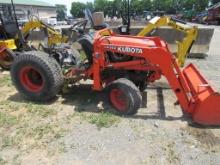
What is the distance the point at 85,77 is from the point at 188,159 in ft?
8.33

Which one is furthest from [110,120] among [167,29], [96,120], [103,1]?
[103,1]

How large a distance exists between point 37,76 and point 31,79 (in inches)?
5.0

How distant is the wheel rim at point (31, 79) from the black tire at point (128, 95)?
1.50 m

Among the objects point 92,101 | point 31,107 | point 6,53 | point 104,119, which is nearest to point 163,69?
point 104,119

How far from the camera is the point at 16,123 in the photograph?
190 inches

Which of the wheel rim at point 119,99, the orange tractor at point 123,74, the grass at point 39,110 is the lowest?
the grass at point 39,110

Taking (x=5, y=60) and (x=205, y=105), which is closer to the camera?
(x=205, y=105)

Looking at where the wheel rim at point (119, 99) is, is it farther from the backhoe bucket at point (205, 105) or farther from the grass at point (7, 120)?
the grass at point (7, 120)

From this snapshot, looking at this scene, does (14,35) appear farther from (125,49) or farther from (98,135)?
(98,135)

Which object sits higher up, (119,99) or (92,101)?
(119,99)

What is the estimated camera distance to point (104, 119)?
4828 millimetres

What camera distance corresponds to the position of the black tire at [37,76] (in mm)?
5352

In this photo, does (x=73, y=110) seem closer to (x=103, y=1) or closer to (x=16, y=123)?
(x=16, y=123)

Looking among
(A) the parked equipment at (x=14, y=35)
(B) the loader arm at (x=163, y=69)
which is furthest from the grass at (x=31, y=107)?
(A) the parked equipment at (x=14, y=35)
